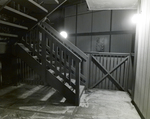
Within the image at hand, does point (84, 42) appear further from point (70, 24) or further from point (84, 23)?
point (70, 24)

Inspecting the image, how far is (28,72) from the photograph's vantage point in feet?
17.5

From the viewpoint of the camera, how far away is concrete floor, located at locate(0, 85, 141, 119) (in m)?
2.90

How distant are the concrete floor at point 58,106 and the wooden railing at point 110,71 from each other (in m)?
0.74

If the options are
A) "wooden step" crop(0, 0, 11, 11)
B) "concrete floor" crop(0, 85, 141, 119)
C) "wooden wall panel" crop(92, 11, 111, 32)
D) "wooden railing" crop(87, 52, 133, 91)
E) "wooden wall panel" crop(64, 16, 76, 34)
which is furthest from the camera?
"wooden wall panel" crop(64, 16, 76, 34)

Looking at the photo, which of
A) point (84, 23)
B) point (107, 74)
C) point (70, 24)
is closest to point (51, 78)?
point (107, 74)

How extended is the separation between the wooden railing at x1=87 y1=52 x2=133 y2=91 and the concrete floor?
0.74m

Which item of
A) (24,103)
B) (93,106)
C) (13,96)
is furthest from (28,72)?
(93,106)

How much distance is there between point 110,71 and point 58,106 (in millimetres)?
2638

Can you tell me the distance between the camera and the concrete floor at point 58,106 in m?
2.90

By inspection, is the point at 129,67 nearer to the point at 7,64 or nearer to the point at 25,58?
the point at 25,58

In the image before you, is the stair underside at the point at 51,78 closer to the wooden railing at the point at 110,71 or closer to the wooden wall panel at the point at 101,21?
the wooden railing at the point at 110,71

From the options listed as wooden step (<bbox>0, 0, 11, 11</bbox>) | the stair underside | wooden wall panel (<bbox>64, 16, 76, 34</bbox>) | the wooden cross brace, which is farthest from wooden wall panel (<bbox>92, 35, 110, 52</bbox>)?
wooden step (<bbox>0, 0, 11, 11</bbox>)

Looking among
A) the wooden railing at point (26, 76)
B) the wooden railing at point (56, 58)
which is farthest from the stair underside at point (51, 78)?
the wooden railing at point (26, 76)

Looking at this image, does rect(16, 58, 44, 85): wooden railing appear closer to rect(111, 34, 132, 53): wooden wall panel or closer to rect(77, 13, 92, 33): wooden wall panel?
rect(77, 13, 92, 33): wooden wall panel
